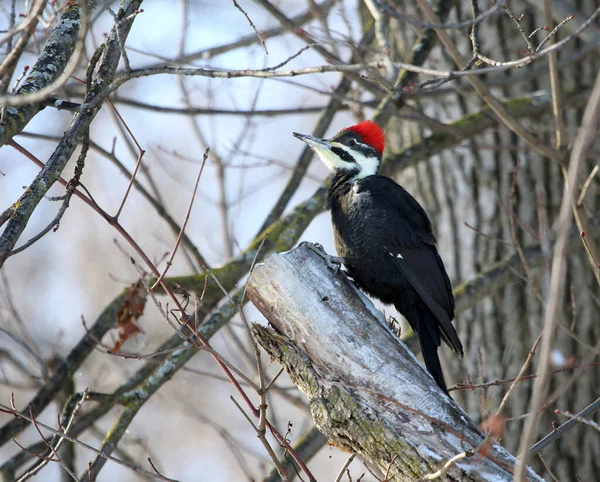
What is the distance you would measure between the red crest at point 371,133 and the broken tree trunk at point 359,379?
5.01 ft

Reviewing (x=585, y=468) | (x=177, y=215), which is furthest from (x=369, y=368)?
(x=177, y=215)

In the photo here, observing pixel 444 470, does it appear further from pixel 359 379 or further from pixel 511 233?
pixel 511 233

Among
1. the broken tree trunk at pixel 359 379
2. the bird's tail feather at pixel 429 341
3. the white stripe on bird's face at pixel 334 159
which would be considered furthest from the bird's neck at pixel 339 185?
the broken tree trunk at pixel 359 379

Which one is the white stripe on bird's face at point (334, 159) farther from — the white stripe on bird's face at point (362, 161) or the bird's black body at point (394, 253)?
the bird's black body at point (394, 253)

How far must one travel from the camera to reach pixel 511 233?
5.46m

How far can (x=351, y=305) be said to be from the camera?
320cm

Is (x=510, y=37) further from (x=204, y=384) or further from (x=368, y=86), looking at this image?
(x=204, y=384)

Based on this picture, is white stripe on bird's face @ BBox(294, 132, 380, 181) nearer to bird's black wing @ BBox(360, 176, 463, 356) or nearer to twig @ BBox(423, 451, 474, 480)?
bird's black wing @ BBox(360, 176, 463, 356)

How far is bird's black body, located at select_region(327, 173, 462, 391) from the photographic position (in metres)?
4.07

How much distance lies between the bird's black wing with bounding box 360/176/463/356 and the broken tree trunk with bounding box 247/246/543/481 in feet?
2.55

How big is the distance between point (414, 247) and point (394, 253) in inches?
5.4

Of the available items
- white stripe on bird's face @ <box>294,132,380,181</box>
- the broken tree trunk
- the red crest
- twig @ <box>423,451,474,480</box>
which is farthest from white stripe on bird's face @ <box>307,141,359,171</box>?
twig @ <box>423,451,474,480</box>

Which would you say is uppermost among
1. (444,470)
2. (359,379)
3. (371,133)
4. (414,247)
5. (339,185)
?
(371,133)

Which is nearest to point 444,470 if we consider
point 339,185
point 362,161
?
point 339,185
